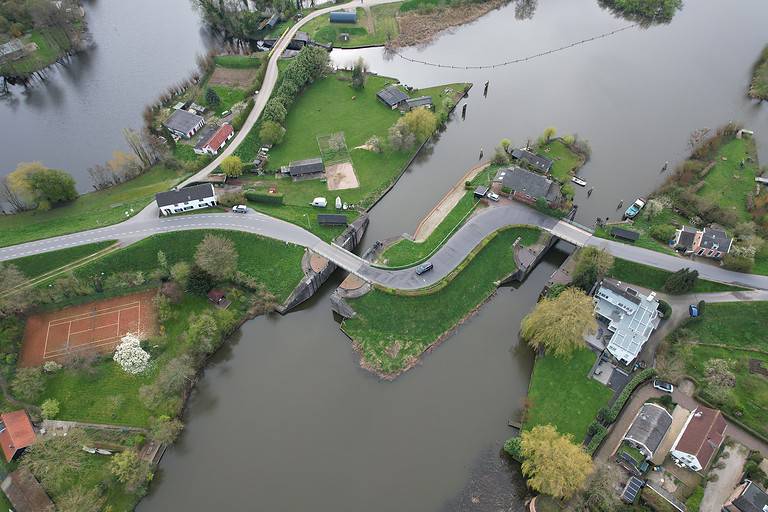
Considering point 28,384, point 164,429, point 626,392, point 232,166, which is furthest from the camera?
point 232,166

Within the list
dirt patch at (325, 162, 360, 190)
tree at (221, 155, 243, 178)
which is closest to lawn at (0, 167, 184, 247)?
tree at (221, 155, 243, 178)

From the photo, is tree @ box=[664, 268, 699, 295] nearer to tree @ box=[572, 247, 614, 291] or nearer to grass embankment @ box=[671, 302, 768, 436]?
grass embankment @ box=[671, 302, 768, 436]

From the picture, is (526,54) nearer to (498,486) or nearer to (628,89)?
(628,89)

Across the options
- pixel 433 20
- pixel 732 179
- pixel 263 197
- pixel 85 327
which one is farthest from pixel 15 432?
pixel 433 20

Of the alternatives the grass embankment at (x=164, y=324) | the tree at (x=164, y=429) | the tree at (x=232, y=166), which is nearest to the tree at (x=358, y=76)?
the tree at (x=232, y=166)

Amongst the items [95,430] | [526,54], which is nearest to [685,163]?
[526,54]

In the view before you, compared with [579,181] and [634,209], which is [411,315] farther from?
[634,209]

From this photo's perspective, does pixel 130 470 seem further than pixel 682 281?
No
